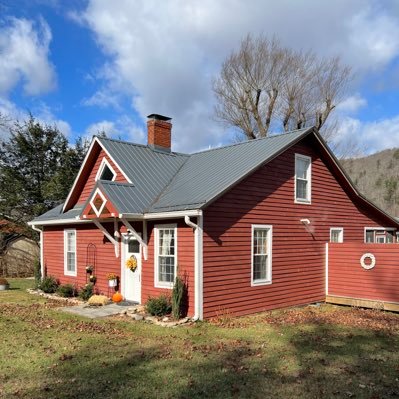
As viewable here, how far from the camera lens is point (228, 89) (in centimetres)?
2917

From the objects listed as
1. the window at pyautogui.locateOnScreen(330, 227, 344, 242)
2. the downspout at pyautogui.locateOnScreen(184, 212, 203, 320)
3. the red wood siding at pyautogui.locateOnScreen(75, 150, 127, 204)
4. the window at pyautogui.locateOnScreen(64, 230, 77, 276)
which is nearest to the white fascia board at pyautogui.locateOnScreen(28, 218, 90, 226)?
the window at pyautogui.locateOnScreen(64, 230, 77, 276)

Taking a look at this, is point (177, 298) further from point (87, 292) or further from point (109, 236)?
point (87, 292)

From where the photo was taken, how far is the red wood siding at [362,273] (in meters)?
12.8

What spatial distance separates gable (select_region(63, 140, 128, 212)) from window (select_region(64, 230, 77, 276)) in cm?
107

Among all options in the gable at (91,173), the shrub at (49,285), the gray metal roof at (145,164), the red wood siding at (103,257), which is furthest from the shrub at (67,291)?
the gray metal roof at (145,164)

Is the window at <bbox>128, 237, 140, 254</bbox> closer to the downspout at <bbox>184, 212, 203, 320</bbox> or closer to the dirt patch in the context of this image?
the downspout at <bbox>184, 212, 203, 320</bbox>

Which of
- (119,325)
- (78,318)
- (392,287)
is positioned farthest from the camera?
(392,287)

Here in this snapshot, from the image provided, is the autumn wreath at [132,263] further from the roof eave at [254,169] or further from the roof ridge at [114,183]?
the roof eave at [254,169]

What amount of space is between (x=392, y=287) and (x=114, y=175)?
30.3ft

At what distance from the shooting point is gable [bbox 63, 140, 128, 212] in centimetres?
1440

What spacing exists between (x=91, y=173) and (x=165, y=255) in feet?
17.6

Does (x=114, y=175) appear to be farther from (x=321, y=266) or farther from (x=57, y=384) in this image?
(x=57, y=384)

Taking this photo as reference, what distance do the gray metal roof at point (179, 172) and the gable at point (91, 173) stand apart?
0.36 meters

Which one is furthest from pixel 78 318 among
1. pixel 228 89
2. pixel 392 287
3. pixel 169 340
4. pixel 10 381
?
pixel 228 89
